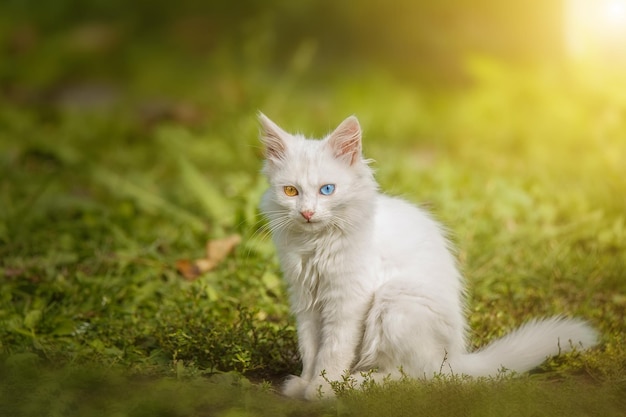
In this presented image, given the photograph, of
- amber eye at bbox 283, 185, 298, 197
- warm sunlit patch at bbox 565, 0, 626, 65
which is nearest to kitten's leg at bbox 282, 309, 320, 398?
amber eye at bbox 283, 185, 298, 197

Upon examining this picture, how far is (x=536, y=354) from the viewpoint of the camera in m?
3.36

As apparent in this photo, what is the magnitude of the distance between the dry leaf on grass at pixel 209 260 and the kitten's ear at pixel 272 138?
136 centimetres

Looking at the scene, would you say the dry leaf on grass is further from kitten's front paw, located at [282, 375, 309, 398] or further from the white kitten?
kitten's front paw, located at [282, 375, 309, 398]

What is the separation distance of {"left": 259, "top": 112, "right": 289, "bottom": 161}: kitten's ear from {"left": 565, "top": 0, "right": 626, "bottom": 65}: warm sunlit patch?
12.0 feet

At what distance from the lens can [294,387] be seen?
3244 millimetres

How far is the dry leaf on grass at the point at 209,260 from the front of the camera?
457cm

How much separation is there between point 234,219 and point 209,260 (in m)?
0.40

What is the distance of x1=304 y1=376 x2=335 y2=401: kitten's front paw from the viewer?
121 inches

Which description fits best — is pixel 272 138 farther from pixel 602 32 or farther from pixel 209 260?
pixel 602 32

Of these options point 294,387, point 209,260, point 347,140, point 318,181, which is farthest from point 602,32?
point 294,387

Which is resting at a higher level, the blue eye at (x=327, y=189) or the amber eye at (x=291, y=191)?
the blue eye at (x=327, y=189)

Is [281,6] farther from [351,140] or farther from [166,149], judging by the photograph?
[351,140]

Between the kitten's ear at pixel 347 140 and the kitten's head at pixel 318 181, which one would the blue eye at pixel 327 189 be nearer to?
the kitten's head at pixel 318 181

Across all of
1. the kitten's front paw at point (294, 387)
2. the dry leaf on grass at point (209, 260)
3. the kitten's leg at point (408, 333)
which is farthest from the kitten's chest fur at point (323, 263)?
the dry leaf on grass at point (209, 260)
